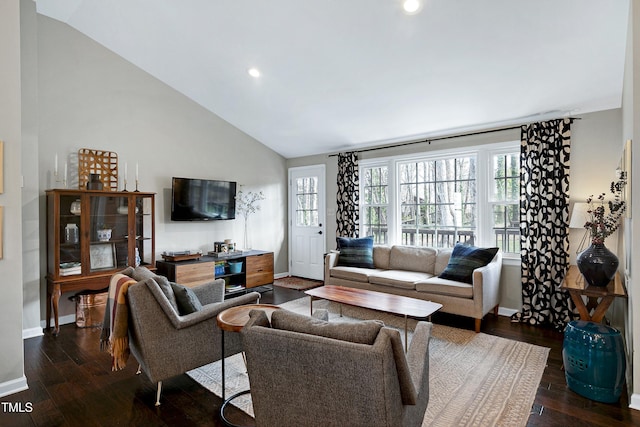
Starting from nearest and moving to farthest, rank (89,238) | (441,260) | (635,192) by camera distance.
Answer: (635,192)
(89,238)
(441,260)

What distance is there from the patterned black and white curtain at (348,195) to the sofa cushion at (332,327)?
4.14 metres

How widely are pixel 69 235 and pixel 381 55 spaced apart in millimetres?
3765

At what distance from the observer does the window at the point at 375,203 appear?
543 cm

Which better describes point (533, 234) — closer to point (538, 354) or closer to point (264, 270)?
point (538, 354)

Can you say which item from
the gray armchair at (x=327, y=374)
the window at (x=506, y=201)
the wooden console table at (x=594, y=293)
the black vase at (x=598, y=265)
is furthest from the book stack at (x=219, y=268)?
the black vase at (x=598, y=265)

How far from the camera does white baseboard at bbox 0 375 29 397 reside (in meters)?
2.40

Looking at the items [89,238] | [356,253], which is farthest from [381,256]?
[89,238]

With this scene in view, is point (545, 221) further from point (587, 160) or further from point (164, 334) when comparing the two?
point (164, 334)

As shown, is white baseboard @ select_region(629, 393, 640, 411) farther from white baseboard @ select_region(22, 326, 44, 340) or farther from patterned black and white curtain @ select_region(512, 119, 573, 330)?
white baseboard @ select_region(22, 326, 44, 340)

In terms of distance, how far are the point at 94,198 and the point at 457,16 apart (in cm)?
402

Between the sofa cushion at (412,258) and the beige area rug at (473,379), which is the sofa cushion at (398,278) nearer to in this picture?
the sofa cushion at (412,258)

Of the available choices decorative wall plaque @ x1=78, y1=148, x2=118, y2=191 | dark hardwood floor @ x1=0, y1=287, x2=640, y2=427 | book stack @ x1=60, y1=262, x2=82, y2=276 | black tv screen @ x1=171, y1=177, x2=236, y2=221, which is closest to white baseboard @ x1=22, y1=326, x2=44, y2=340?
dark hardwood floor @ x1=0, y1=287, x2=640, y2=427

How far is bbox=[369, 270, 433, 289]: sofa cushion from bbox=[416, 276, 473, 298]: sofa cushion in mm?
130

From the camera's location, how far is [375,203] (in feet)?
18.1
